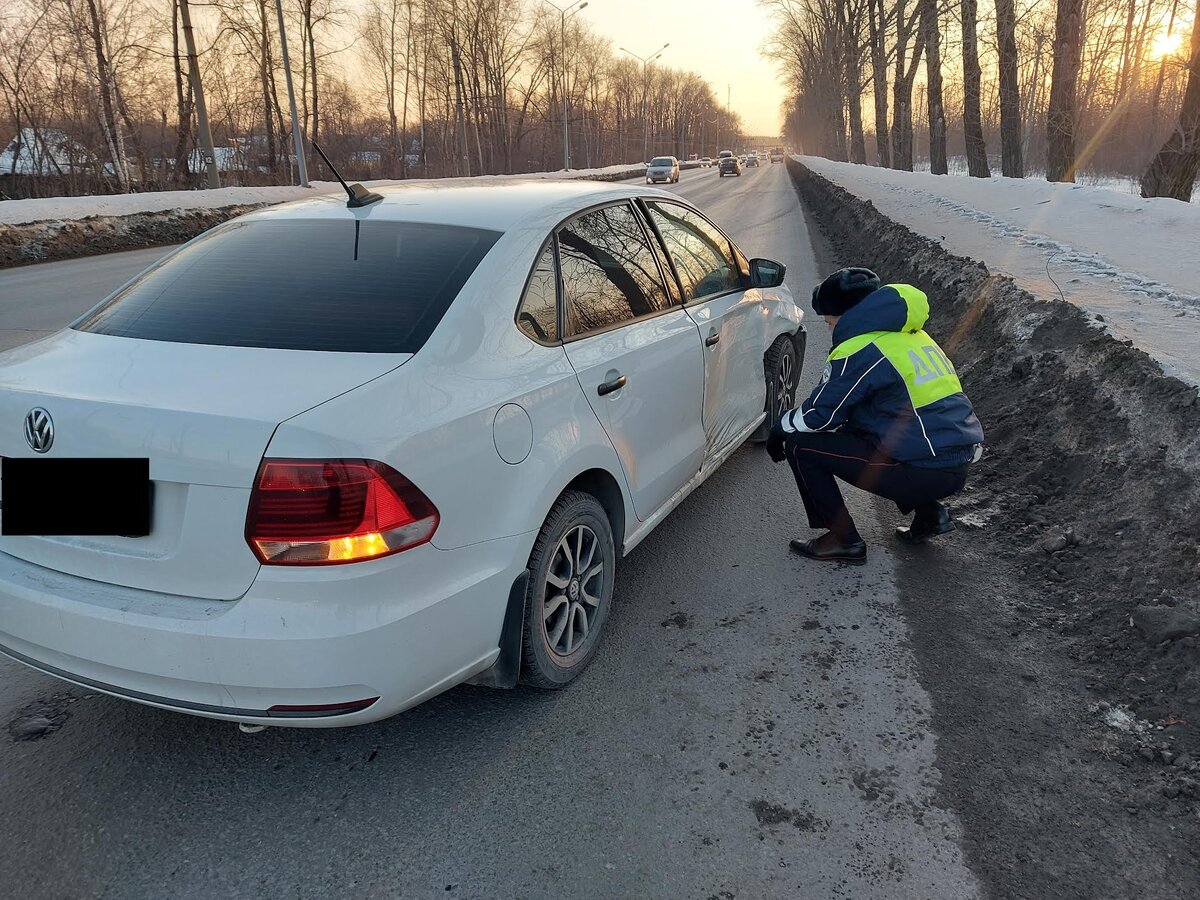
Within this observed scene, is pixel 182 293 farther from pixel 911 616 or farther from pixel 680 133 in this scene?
pixel 680 133

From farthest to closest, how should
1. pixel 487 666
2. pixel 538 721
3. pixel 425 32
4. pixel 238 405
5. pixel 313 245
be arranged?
pixel 425 32
pixel 313 245
pixel 538 721
pixel 487 666
pixel 238 405

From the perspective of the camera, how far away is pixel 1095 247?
31.3 feet

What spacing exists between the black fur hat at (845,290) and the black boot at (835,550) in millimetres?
1062

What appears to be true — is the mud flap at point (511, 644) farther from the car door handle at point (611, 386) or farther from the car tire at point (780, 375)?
the car tire at point (780, 375)

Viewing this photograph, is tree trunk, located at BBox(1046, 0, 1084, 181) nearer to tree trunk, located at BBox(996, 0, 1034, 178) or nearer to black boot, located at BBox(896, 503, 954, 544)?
tree trunk, located at BBox(996, 0, 1034, 178)

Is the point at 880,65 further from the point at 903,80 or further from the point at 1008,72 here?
the point at 1008,72

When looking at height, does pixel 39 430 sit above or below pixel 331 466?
above

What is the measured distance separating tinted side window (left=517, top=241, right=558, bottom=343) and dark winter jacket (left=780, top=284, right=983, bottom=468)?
137 cm

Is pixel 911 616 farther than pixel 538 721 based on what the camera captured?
Yes

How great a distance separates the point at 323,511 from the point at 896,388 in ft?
8.31

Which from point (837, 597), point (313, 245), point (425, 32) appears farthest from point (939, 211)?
point (425, 32)

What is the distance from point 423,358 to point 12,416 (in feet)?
3.61

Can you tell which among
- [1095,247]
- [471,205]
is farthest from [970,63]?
[471,205]

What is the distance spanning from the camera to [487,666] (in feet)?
8.16
